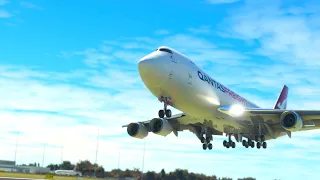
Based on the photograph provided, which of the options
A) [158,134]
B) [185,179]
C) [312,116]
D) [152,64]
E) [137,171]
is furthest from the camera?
[137,171]

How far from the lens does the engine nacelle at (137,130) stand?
5497 centimetres

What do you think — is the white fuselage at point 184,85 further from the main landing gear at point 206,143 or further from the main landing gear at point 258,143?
the main landing gear at point 206,143

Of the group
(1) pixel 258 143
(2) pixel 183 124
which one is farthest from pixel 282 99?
(2) pixel 183 124

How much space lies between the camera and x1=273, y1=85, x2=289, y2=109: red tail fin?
70575 millimetres

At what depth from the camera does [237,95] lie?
5169cm

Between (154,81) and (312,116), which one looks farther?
(312,116)

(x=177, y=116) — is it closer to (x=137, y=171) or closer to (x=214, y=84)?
(x=214, y=84)

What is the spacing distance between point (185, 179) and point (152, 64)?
251ft

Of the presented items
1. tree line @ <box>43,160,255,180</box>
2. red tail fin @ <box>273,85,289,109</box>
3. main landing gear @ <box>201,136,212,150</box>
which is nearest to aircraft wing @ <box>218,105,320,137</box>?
main landing gear @ <box>201,136,212,150</box>

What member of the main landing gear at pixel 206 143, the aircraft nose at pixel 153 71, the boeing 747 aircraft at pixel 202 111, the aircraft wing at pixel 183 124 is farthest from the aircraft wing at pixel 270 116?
the aircraft nose at pixel 153 71

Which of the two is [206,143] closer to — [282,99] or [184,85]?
[184,85]

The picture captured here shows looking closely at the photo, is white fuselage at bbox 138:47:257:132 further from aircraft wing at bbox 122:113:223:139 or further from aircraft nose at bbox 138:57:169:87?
aircraft wing at bbox 122:113:223:139

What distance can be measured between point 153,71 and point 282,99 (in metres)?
41.3

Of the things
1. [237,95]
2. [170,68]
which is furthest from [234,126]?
[170,68]
